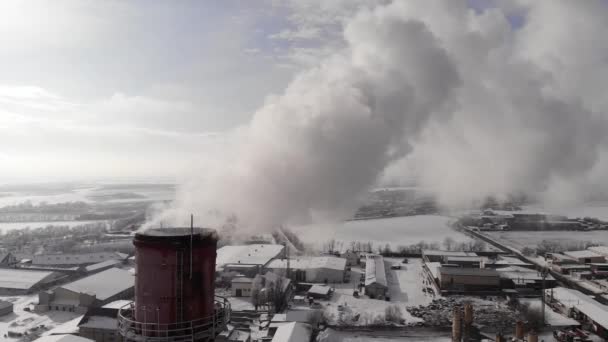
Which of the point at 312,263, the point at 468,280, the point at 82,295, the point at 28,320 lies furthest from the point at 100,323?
the point at 468,280

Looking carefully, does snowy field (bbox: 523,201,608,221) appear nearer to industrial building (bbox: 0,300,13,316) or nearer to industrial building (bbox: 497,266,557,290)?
industrial building (bbox: 497,266,557,290)

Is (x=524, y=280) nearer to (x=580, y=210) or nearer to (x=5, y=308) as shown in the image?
(x=5, y=308)

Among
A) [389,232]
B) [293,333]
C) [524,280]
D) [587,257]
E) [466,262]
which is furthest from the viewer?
[389,232]

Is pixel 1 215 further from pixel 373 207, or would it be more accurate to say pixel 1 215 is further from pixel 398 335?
pixel 398 335

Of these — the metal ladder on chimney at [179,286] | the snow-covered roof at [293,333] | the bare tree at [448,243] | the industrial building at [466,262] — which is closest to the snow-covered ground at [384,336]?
the snow-covered roof at [293,333]

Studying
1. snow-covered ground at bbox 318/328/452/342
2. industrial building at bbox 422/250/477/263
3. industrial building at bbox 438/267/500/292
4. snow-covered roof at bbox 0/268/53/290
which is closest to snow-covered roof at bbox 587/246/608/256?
industrial building at bbox 422/250/477/263

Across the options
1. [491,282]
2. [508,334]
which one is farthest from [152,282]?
[491,282]

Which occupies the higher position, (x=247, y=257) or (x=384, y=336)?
(x=247, y=257)
